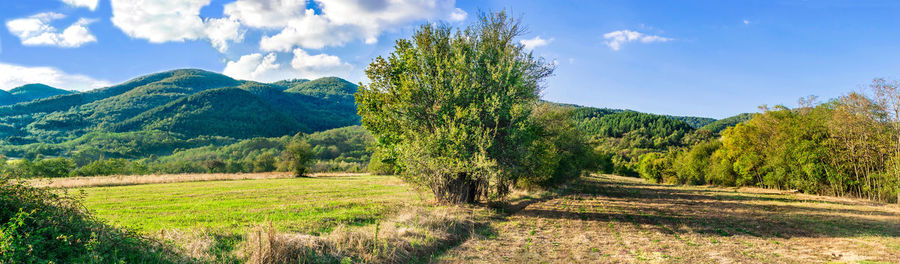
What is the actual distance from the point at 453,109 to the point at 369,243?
9413mm

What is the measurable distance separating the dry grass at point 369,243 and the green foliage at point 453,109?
374 cm

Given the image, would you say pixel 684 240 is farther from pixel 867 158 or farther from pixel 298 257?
pixel 867 158

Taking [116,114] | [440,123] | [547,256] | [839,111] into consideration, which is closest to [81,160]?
[116,114]

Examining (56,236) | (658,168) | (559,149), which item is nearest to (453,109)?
(56,236)

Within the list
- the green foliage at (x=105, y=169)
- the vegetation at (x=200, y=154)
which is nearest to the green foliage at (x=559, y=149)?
the vegetation at (x=200, y=154)

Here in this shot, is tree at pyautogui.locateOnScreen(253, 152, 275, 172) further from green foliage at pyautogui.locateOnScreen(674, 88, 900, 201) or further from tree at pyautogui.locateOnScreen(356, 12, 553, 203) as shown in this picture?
green foliage at pyautogui.locateOnScreen(674, 88, 900, 201)

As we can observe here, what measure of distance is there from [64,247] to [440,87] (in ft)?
47.1

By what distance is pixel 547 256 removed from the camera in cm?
1141

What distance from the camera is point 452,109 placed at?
18328 mm

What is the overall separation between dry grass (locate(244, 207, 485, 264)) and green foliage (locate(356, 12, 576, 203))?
374 cm

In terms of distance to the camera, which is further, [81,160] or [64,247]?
[81,160]

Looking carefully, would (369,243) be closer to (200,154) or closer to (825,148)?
(825,148)

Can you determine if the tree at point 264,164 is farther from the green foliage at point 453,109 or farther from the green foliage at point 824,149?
the green foliage at point 824,149

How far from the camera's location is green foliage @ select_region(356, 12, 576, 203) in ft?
57.2
